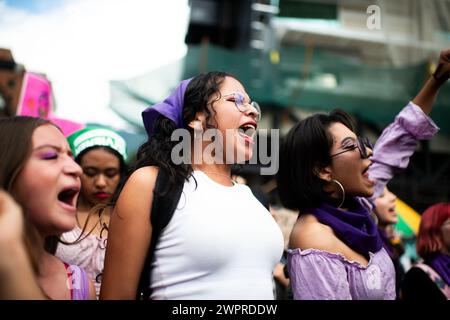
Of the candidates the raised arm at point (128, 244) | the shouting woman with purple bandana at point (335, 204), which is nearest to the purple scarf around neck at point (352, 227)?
the shouting woman with purple bandana at point (335, 204)

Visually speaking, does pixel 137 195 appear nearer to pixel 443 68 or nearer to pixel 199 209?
pixel 199 209

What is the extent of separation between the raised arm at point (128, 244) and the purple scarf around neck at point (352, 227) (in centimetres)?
83

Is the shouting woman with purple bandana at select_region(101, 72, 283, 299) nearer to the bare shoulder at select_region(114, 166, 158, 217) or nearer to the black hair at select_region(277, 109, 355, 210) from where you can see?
the bare shoulder at select_region(114, 166, 158, 217)

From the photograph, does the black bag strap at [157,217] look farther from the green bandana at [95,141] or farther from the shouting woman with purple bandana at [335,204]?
the green bandana at [95,141]

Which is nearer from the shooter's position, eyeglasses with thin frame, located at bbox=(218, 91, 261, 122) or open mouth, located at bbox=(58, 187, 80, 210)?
open mouth, located at bbox=(58, 187, 80, 210)

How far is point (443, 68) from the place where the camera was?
207 cm

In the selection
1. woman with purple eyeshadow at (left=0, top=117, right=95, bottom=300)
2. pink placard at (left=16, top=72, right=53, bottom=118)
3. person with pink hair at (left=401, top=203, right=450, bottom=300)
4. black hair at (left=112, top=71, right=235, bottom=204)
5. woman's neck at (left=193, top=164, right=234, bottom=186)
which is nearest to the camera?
woman with purple eyeshadow at (left=0, top=117, right=95, bottom=300)

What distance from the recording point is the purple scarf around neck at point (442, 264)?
8.05ft

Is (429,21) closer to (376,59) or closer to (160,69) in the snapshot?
(376,59)

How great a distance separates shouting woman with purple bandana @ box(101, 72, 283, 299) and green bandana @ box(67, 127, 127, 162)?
817mm

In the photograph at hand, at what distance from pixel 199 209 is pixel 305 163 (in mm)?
Result: 719

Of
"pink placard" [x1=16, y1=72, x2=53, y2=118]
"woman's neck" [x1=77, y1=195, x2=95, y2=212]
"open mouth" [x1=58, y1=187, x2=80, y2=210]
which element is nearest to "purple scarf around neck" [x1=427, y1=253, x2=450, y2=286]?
"woman's neck" [x1=77, y1=195, x2=95, y2=212]

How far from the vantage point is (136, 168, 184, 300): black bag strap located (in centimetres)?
138

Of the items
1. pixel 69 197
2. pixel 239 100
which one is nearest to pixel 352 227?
pixel 239 100
